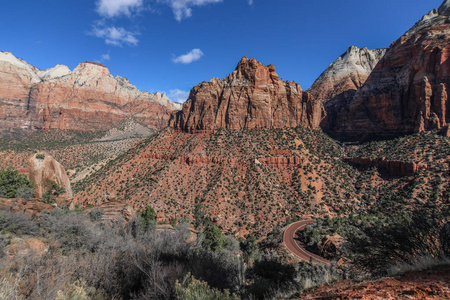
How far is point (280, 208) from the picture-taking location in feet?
126

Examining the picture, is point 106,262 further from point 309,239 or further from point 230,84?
point 230,84

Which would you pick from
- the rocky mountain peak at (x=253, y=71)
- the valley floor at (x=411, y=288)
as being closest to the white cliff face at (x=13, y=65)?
the rocky mountain peak at (x=253, y=71)

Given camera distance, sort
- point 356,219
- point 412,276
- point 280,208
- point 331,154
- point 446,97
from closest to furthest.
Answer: point 412,276 → point 356,219 → point 280,208 → point 446,97 → point 331,154

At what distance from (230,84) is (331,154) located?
34529 millimetres

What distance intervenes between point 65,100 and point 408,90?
169m

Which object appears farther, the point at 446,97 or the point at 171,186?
the point at 446,97

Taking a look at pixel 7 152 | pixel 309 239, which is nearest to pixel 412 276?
pixel 309 239

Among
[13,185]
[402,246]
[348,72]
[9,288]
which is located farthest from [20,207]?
[348,72]

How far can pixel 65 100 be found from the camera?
417 feet

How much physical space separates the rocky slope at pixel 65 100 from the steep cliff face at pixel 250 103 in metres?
99.1

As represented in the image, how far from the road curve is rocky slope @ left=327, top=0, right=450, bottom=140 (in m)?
44.7

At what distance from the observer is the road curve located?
23.3m

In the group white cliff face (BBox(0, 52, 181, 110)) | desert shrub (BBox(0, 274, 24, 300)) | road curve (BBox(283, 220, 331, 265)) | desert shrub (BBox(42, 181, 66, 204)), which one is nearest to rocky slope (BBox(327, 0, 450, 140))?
road curve (BBox(283, 220, 331, 265))

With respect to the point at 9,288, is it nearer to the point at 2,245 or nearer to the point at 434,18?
the point at 2,245
